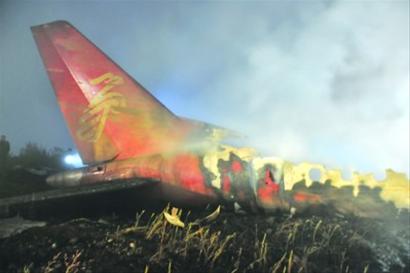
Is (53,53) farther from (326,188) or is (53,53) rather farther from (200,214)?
(326,188)

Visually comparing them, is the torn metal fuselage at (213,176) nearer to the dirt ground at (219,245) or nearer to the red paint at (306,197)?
the red paint at (306,197)

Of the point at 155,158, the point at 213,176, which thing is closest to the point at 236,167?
the point at 213,176

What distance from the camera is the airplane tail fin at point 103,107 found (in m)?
12.5

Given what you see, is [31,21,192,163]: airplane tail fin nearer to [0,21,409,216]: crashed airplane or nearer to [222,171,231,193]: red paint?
[0,21,409,216]: crashed airplane

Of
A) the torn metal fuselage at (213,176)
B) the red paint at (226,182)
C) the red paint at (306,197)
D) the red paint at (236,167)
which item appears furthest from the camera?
the red paint at (226,182)

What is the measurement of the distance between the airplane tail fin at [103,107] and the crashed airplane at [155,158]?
0.09ft

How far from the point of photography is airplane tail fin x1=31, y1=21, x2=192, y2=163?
494 inches

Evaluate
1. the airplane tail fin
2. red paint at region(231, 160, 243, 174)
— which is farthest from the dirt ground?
the airplane tail fin

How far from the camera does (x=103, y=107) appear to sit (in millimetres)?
13047

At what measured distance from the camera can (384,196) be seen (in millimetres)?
9047

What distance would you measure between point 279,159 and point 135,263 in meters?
3.87

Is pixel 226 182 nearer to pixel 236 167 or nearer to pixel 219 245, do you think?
pixel 236 167

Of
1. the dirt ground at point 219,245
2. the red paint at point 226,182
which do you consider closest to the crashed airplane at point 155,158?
the red paint at point 226,182

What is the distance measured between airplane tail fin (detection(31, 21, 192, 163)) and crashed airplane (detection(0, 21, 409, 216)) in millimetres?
28
